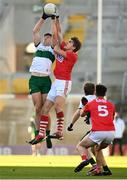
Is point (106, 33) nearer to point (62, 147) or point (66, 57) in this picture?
point (62, 147)

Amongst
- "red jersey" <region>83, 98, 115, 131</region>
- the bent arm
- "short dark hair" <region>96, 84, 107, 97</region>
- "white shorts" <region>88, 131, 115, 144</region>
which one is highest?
the bent arm

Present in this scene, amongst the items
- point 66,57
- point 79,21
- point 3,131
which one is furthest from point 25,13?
point 66,57

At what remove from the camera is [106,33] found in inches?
1502

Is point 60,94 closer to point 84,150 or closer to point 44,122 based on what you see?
point 44,122

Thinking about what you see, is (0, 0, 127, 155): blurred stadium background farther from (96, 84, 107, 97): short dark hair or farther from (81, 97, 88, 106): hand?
(96, 84, 107, 97): short dark hair

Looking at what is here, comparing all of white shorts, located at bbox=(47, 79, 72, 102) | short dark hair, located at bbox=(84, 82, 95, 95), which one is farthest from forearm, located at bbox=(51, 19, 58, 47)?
short dark hair, located at bbox=(84, 82, 95, 95)

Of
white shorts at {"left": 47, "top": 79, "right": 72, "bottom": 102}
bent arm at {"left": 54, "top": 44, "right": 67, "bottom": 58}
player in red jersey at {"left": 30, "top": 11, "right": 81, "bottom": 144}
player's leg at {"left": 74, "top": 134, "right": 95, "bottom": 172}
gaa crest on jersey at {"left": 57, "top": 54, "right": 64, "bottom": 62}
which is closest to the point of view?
player's leg at {"left": 74, "top": 134, "right": 95, "bottom": 172}

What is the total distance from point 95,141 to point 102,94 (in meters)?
0.95

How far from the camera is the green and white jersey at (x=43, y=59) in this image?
20156 mm

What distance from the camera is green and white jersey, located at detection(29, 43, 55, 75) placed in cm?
2016

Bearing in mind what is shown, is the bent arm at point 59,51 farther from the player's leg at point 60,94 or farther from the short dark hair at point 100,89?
the short dark hair at point 100,89

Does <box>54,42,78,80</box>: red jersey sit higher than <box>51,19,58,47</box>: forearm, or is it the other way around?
<box>51,19,58,47</box>: forearm

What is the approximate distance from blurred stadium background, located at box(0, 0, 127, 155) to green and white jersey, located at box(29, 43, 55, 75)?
54.1ft

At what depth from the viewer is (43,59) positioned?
2022cm
